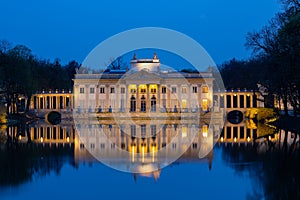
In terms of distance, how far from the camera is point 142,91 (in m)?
75.7

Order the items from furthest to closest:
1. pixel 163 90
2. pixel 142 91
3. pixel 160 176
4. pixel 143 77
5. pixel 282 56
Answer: pixel 163 90 → pixel 142 91 → pixel 143 77 → pixel 282 56 → pixel 160 176

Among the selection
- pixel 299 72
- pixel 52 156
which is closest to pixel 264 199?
pixel 52 156

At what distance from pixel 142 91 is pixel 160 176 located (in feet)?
189

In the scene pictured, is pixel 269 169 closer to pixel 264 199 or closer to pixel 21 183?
pixel 264 199

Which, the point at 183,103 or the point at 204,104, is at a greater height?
the point at 183,103

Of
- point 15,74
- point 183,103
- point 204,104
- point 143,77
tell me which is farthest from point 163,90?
point 15,74

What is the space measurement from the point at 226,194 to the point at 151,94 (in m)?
60.4

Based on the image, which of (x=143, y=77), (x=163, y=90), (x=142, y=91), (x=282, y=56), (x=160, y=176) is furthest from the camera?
(x=163, y=90)

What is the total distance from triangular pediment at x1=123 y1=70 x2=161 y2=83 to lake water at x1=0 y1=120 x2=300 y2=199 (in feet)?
156

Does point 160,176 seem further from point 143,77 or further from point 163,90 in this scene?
point 163,90

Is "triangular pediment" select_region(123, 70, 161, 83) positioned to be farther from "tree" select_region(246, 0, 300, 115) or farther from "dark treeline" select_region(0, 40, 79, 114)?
"tree" select_region(246, 0, 300, 115)

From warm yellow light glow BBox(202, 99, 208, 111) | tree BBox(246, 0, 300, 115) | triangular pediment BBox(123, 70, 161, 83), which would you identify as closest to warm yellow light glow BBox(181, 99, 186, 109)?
warm yellow light glow BBox(202, 99, 208, 111)

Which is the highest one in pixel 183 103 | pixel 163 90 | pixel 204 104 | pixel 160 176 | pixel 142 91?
pixel 163 90

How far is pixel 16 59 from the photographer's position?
55.0 m
